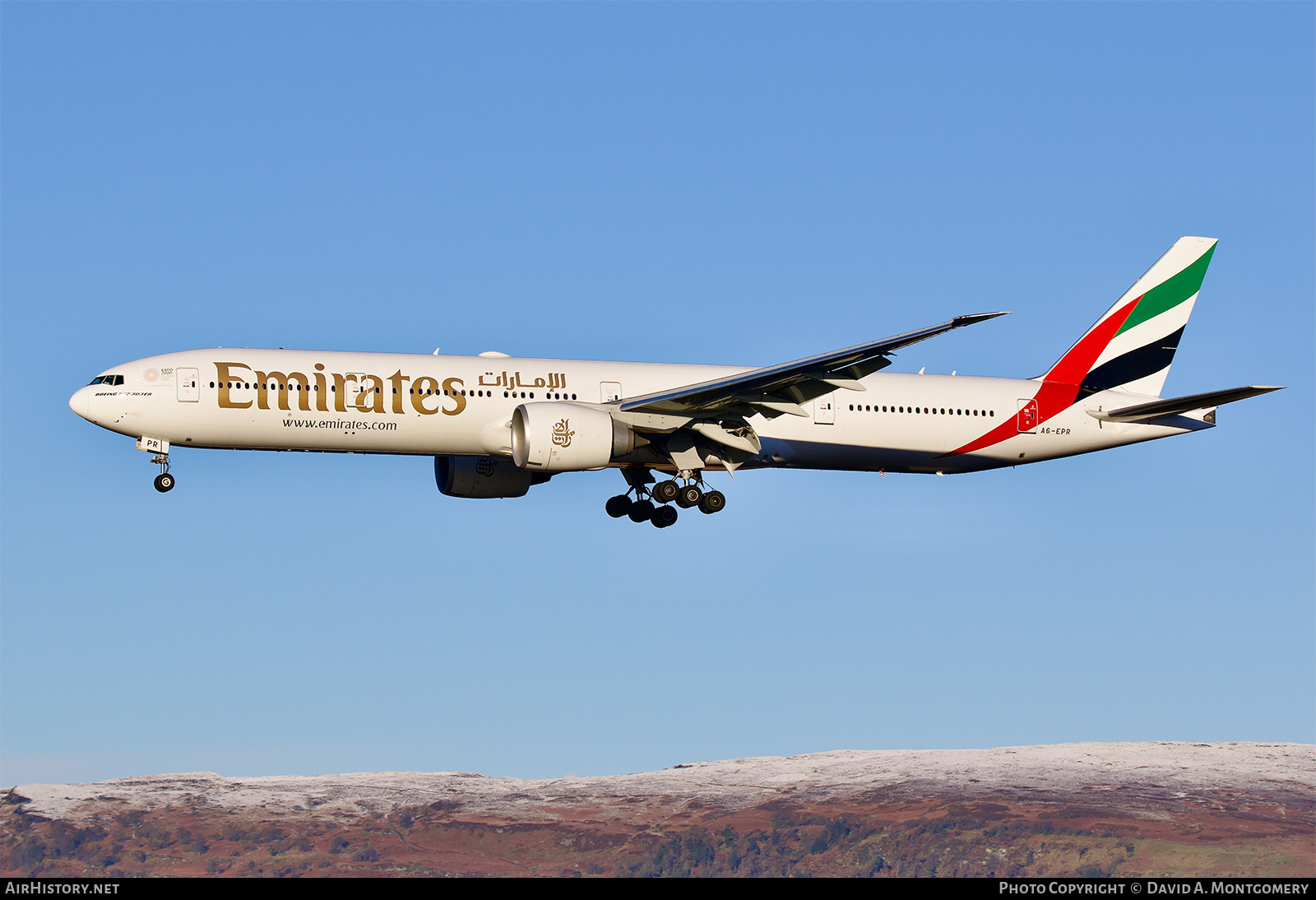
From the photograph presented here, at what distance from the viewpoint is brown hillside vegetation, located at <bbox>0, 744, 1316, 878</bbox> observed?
13012 cm

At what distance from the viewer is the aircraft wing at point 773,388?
37.5m

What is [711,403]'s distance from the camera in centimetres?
3975

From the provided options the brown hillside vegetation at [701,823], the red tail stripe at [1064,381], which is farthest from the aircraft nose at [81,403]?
the brown hillside vegetation at [701,823]

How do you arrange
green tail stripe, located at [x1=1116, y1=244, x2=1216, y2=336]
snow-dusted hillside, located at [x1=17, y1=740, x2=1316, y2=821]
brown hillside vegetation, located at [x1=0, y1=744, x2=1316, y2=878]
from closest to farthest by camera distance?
green tail stripe, located at [x1=1116, y1=244, x2=1216, y2=336]
brown hillside vegetation, located at [x1=0, y1=744, x2=1316, y2=878]
snow-dusted hillside, located at [x1=17, y1=740, x2=1316, y2=821]

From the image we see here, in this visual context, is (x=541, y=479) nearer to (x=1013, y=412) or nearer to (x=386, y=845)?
(x=1013, y=412)

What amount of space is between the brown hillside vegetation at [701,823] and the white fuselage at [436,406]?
9105 cm

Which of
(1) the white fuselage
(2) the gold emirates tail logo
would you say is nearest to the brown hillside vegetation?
(1) the white fuselage

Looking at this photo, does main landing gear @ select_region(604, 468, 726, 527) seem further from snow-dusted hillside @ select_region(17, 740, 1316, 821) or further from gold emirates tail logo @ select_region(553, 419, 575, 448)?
snow-dusted hillside @ select_region(17, 740, 1316, 821)

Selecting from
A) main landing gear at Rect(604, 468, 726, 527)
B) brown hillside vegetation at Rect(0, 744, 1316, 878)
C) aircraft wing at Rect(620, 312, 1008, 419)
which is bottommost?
brown hillside vegetation at Rect(0, 744, 1316, 878)

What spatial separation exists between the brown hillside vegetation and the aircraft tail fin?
88.8 meters

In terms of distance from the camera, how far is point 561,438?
38.4m

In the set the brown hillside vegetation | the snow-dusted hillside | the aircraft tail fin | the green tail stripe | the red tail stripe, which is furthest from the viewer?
the snow-dusted hillside

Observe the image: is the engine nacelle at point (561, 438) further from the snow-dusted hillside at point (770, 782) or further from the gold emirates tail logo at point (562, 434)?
the snow-dusted hillside at point (770, 782)
